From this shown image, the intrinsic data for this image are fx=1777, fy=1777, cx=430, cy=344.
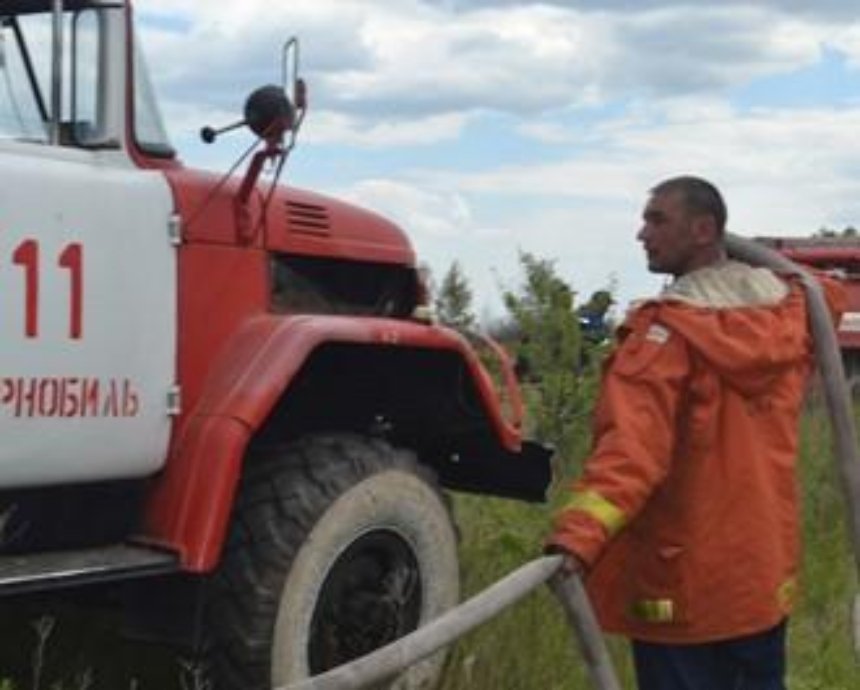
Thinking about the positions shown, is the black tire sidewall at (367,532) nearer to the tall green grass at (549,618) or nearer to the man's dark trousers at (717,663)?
the tall green grass at (549,618)

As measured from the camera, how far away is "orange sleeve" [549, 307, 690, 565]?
4.00 metres

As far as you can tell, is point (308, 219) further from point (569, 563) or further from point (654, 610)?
point (569, 563)

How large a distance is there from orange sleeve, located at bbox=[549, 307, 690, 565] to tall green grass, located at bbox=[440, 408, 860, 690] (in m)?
1.65

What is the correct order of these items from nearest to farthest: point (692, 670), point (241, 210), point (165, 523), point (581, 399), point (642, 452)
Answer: point (642, 452)
point (692, 670)
point (165, 523)
point (241, 210)
point (581, 399)

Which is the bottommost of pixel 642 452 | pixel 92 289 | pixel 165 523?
pixel 165 523

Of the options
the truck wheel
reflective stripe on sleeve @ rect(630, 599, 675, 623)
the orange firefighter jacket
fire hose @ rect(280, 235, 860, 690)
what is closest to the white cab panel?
the truck wheel

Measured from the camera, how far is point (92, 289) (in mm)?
4734

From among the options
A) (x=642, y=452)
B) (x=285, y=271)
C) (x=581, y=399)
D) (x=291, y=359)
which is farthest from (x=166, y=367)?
(x=581, y=399)

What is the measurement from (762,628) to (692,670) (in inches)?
8.8

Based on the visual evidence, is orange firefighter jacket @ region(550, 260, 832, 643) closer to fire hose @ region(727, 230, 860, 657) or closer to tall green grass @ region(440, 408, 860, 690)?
fire hose @ region(727, 230, 860, 657)

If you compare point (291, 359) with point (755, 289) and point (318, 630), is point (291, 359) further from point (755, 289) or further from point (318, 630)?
point (755, 289)

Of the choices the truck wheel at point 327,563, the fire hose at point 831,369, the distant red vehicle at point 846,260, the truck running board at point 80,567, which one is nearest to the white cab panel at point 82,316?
the truck running board at point 80,567

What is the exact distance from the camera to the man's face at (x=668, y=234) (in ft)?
14.6

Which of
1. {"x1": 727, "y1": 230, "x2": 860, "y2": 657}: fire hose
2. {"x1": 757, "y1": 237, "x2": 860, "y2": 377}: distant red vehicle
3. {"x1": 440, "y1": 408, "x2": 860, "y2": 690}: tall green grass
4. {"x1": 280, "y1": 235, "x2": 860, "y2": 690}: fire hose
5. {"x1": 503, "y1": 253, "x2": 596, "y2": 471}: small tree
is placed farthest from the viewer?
{"x1": 757, "y1": 237, "x2": 860, "y2": 377}: distant red vehicle
